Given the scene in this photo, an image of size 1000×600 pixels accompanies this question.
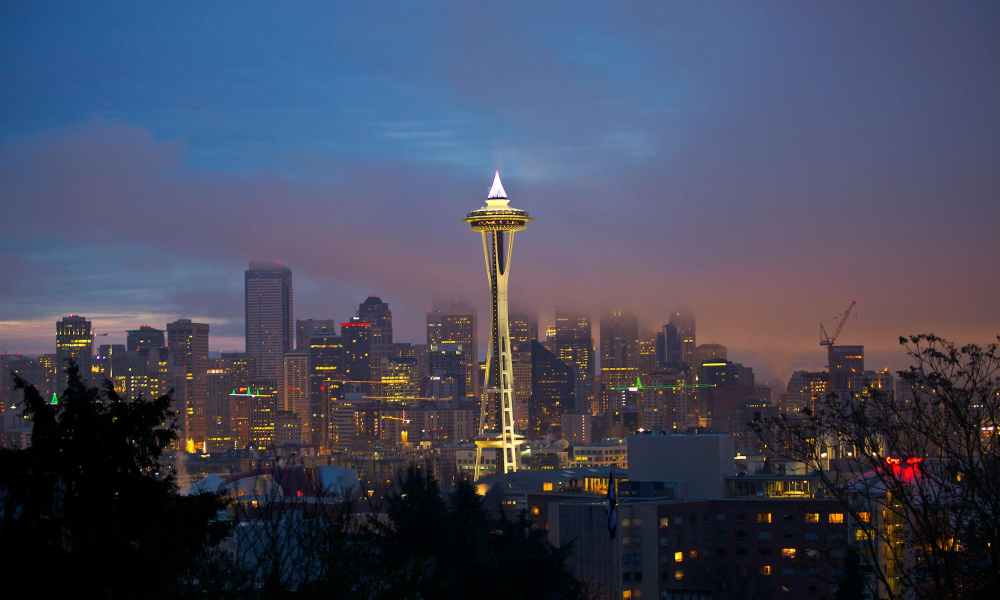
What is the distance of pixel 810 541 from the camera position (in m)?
61.0

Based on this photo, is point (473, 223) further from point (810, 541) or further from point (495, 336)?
point (810, 541)

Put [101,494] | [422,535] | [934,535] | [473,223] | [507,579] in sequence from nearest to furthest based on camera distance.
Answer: [934,535]
[101,494]
[507,579]
[422,535]
[473,223]

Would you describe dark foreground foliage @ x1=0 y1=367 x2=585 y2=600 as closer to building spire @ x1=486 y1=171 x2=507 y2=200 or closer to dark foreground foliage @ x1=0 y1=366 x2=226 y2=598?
dark foreground foliage @ x1=0 y1=366 x2=226 y2=598

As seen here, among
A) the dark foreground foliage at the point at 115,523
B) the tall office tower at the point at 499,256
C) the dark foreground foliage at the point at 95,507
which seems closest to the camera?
the dark foreground foliage at the point at 95,507

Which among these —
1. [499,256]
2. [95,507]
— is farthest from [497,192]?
[95,507]

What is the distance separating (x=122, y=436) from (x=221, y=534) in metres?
2.25

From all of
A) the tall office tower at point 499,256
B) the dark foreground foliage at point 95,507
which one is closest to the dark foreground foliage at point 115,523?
the dark foreground foliage at point 95,507

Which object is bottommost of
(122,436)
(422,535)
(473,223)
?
(422,535)

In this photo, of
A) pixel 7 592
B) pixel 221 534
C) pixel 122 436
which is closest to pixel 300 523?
pixel 221 534

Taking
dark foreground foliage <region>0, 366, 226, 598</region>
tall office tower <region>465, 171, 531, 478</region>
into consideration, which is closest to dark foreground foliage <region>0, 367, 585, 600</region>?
dark foreground foliage <region>0, 366, 226, 598</region>

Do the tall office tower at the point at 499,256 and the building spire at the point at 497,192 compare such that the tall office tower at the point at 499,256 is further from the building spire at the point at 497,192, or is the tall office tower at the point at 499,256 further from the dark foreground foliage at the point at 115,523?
the dark foreground foliage at the point at 115,523

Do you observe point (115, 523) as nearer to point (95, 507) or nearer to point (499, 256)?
point (95, 507)

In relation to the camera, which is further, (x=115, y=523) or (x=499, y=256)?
(x=499, y=256)

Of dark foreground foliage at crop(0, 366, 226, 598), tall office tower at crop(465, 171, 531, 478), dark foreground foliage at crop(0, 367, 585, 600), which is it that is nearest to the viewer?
dark foreground foliage at crop(0, 366, 226, 598)
